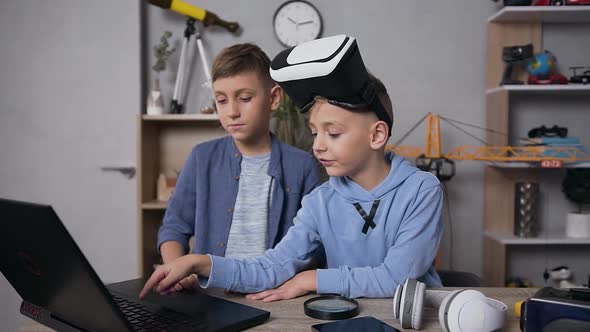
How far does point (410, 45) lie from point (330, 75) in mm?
2235

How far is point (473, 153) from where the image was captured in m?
3.10

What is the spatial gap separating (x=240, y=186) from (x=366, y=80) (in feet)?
2.20

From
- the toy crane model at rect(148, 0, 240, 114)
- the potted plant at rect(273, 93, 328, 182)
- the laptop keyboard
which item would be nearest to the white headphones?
the laptop keyboard

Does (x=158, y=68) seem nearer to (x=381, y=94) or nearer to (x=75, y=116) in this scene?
(x=75, y=116)

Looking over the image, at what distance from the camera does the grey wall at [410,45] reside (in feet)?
10.2

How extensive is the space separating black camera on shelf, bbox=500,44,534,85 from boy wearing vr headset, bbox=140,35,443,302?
6.24 ft

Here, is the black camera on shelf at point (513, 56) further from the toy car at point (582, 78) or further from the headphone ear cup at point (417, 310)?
the headphone ear cup at point (417, 310)

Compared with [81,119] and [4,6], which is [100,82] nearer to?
[81,119]

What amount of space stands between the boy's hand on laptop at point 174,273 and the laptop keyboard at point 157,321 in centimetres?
7

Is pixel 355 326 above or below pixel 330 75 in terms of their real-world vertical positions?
below

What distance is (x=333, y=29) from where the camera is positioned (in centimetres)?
314

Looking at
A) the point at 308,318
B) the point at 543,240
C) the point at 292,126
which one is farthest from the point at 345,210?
the point at 543,240

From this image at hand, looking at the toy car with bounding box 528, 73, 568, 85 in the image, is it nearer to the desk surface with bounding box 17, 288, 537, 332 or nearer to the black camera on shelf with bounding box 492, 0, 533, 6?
the black camera on shelf with bounding box 492, 0, 533, 6

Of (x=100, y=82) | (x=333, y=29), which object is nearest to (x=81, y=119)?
(x=100, y=82)
